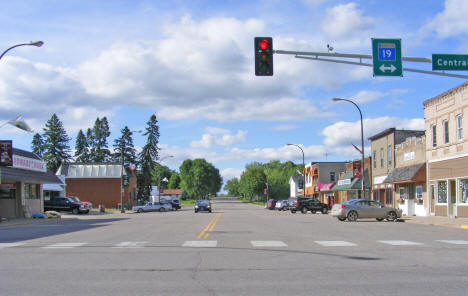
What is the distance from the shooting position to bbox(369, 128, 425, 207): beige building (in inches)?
1772

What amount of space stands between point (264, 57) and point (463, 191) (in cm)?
2170

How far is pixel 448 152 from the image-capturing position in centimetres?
3416

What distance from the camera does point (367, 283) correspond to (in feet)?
28.7

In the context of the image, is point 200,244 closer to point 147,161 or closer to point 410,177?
point 410,177

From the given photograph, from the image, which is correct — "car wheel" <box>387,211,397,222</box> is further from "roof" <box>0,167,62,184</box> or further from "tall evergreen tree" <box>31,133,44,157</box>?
"tall evergreen tree" <box>31,133,44,157</box>

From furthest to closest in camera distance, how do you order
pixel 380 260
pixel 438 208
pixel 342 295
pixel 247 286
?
1. pixel 438 208
2. pixel 380 260
3. pixel 247 286
4. pixel 342 295

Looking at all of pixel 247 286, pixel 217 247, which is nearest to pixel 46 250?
pixel 217 247

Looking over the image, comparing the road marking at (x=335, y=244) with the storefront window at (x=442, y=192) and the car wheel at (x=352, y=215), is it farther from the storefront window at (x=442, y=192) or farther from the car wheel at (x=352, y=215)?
the storefront window at (x=442, y=192)

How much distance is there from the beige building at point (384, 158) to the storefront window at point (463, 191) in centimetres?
1157

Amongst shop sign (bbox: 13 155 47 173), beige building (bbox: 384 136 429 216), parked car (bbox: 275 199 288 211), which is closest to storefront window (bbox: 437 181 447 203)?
beige building (bbox: 384 136 429 216)

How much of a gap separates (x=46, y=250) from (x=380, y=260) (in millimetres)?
9539

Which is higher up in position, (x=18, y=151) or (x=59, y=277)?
(x=18, y=151)

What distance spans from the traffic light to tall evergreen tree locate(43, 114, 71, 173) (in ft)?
304

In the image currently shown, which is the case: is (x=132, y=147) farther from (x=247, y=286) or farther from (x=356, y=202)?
(x=247, y=286)
